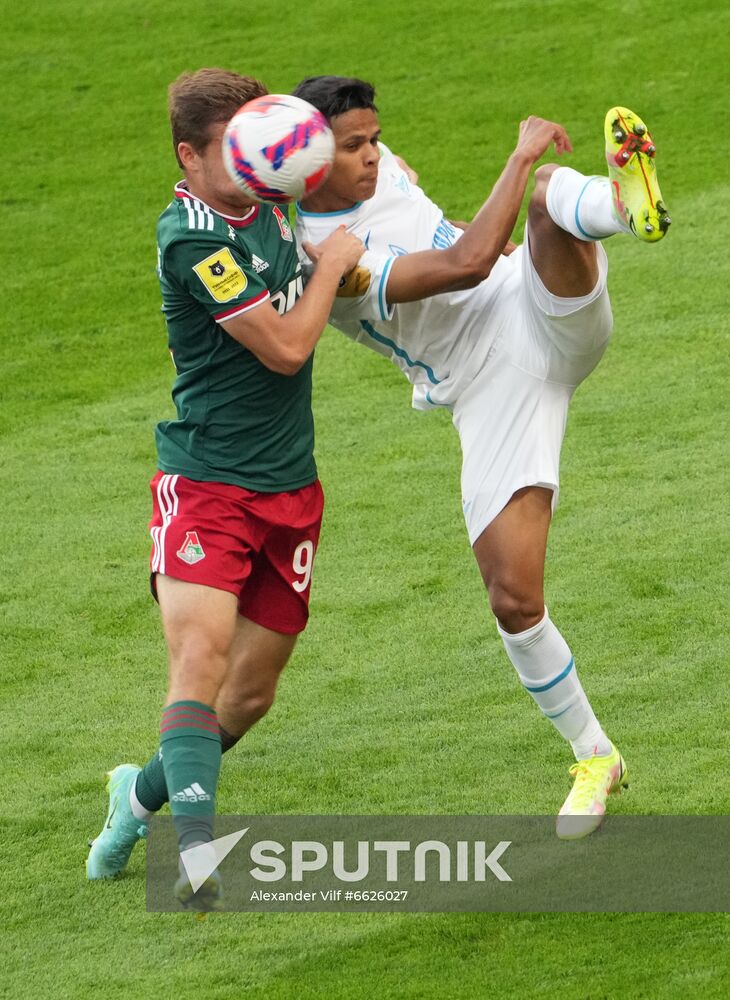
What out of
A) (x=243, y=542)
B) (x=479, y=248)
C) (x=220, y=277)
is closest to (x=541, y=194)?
(x=479, y=248)

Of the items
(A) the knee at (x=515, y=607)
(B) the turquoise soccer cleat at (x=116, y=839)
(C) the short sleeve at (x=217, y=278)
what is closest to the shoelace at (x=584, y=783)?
(A) the knee at (x=515, y=607)

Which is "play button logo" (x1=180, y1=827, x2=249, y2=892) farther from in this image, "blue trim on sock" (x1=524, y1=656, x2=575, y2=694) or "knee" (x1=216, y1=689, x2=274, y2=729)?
"blue trim on sock" (x1=524, y1=656, x2=575, y2=694)

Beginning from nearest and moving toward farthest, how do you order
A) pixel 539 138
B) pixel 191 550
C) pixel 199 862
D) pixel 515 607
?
pixel 199 862 < pixel 191 550 < pixel 539 138 < pixel 515 607

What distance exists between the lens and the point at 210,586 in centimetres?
386

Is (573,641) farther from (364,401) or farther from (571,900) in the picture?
(364,401)

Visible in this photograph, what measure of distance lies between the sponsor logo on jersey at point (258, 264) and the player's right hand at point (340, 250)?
0.49 feet

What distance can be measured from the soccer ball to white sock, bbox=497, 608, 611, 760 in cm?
136

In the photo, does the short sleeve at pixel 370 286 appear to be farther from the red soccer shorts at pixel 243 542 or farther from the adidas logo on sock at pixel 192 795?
the adidas logo on sock at pixel 192 795

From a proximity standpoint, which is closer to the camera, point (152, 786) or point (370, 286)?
point (370, 286)

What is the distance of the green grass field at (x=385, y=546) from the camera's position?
13.3ft

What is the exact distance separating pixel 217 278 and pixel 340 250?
0.40 m

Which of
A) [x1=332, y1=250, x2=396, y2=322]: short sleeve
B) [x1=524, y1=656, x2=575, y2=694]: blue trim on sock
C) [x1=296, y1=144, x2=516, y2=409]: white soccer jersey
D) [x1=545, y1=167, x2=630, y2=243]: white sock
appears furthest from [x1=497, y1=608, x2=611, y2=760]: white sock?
[x1=545, y1=167, x2=630, y2=243]: white sock

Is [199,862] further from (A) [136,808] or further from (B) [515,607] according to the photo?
(B) [515,607]

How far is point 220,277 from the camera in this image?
379 cm
